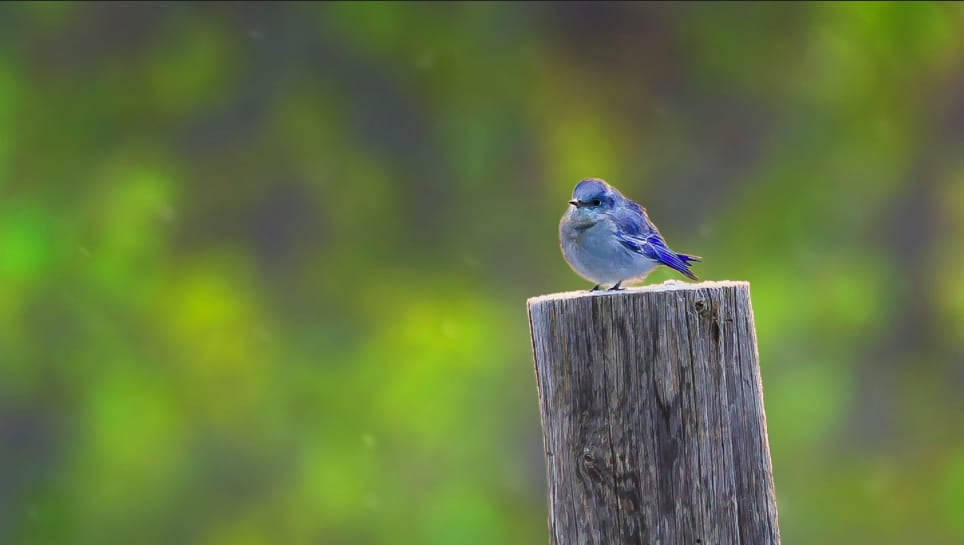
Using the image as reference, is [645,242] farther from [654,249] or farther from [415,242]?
[415,242]

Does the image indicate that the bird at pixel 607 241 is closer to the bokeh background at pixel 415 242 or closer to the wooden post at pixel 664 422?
the wooden post at pixel 664 422

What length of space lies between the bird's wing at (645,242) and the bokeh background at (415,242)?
6924mm

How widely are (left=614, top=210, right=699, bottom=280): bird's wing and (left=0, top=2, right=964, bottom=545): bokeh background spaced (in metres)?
6.92

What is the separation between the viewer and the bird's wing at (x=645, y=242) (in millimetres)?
3645

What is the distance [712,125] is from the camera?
12.9m

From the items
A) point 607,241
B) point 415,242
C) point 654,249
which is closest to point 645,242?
point 654,249

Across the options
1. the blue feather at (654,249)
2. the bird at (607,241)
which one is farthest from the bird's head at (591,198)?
the blue feather at (654,249)

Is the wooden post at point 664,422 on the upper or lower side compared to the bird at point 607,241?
lower

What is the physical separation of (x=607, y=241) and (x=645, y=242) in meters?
0.15

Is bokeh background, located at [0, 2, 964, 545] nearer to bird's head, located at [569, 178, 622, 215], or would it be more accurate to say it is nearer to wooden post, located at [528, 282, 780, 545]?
bird's head, located at [569, 178, 622, 215]

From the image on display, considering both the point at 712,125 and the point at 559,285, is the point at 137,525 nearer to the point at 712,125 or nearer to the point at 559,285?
the point at 559,285

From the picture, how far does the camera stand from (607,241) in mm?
3596

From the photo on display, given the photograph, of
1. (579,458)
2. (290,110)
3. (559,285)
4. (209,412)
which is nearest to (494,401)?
(559,285)

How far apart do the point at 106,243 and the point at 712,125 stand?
262 inches
